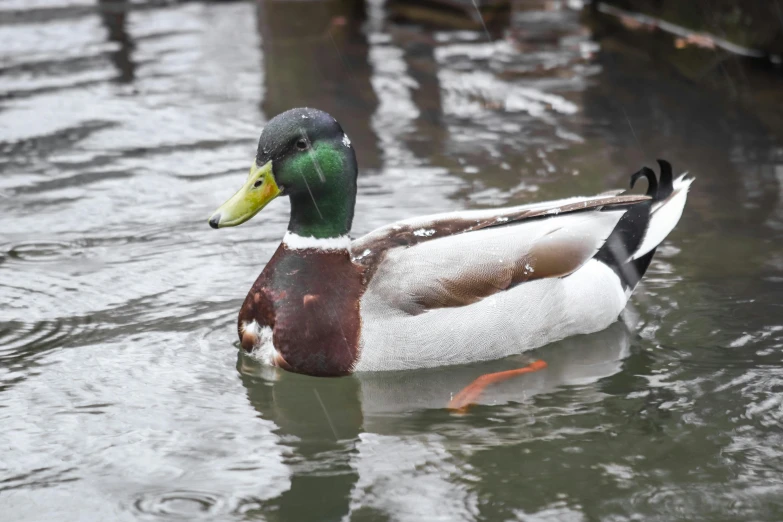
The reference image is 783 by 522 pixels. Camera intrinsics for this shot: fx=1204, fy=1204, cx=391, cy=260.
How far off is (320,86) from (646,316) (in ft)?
15.2

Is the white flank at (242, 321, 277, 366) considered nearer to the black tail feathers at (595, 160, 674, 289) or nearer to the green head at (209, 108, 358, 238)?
the green head at (209, 108, 358, 238)

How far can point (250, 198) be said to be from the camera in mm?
5105

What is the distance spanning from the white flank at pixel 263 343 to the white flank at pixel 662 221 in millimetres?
1782

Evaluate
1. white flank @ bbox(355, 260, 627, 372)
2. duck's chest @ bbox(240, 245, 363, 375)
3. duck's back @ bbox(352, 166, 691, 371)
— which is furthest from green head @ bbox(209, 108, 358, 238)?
white flank @ bbox(355, 260, 627, 372)

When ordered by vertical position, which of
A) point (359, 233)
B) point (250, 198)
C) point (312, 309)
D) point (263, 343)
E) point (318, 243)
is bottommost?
point (359, 233)

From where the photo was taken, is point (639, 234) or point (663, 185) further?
point (663, 185)

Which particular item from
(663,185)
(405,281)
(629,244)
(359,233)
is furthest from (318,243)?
(663,185)

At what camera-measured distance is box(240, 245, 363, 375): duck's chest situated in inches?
200

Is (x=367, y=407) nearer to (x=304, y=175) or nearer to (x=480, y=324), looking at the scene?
(x=480, y=324)

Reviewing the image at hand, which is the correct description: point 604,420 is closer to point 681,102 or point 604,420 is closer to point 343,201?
point 343,201

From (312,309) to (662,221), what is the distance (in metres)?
1.82

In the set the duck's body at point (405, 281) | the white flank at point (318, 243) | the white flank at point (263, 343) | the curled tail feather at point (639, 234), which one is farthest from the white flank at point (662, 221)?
the white flank at point (263, 343)

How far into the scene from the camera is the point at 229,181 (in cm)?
765

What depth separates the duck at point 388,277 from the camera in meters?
5.08
